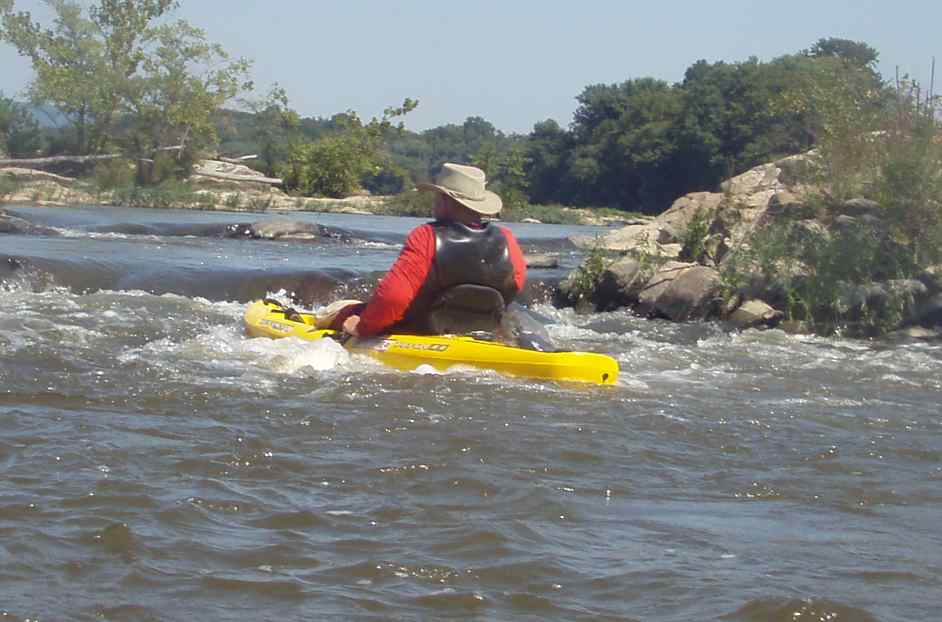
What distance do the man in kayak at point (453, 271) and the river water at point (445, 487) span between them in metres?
0.41

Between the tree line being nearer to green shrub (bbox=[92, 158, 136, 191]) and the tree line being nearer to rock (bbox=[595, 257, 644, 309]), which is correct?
green shrub (bbox=[92, 158, 136, 191])

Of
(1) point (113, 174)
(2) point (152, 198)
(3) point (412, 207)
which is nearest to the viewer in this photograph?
(2) point (152, 198)

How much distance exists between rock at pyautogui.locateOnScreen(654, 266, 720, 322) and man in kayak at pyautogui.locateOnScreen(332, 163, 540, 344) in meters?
4.76

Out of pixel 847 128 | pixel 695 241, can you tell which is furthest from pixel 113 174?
pixel 847 128

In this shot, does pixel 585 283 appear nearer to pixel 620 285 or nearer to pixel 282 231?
pixel 620 285

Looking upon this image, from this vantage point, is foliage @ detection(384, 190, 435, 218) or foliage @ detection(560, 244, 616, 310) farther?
foliage @ detection(384, 190, 435, 218)

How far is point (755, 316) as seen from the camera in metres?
11.7

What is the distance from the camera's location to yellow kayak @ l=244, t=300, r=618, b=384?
7.25 m

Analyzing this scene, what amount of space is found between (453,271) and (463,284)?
0.41 feet

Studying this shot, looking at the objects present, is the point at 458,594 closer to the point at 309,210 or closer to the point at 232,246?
the point at 232,246

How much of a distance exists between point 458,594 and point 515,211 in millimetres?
31722

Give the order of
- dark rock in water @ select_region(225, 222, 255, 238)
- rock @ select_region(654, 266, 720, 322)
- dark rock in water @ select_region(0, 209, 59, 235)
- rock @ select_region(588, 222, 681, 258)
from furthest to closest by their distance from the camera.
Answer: dark rock in water @ select_region(225, 222, 255, 238), dark rock in water @ select_region(0, 209, 59, 235), rock @ select_region(588, 222, 681, 258), rock @ select_region(654, 266, 720, 322)

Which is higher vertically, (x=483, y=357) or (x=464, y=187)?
(x=464, y=187)

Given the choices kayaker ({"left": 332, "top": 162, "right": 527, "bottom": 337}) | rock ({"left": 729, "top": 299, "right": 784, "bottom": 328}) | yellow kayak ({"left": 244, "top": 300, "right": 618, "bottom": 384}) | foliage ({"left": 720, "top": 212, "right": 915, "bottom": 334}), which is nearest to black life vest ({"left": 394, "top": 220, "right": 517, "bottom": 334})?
kayaker ({"left": 332, "top": 162, "right": 527, "bottom": 337})
